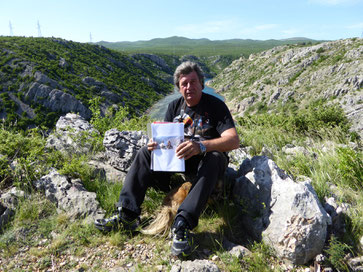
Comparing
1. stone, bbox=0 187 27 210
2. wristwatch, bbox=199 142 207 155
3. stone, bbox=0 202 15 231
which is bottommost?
stone, bbox=0 202 15 231

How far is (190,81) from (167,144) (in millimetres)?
964

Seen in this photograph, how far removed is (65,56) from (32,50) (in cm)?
983

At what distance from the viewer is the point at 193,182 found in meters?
2.70

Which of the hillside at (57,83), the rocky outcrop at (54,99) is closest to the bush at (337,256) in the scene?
the hillside at (57,83)

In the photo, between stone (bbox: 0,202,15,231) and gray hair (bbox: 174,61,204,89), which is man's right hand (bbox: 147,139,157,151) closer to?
gray hair (bbox: 174,61,204,89)

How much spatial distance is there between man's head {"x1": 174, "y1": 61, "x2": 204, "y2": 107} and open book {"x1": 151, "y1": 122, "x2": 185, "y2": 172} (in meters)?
0.66

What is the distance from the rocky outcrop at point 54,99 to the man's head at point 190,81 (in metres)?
52.9

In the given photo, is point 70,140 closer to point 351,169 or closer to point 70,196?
point 70,196

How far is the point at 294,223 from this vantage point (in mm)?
2162

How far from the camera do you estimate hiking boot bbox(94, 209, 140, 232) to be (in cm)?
257

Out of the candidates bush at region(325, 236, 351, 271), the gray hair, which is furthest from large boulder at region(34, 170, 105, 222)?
bush at region(325, 236, 351, 271)

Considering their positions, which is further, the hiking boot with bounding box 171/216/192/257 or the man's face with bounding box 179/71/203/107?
the man's face with bounding box 179/71/203/107

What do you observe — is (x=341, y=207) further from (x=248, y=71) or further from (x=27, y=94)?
(x=248, y=71)

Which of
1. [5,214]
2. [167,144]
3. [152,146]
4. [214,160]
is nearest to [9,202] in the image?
[5,214]
